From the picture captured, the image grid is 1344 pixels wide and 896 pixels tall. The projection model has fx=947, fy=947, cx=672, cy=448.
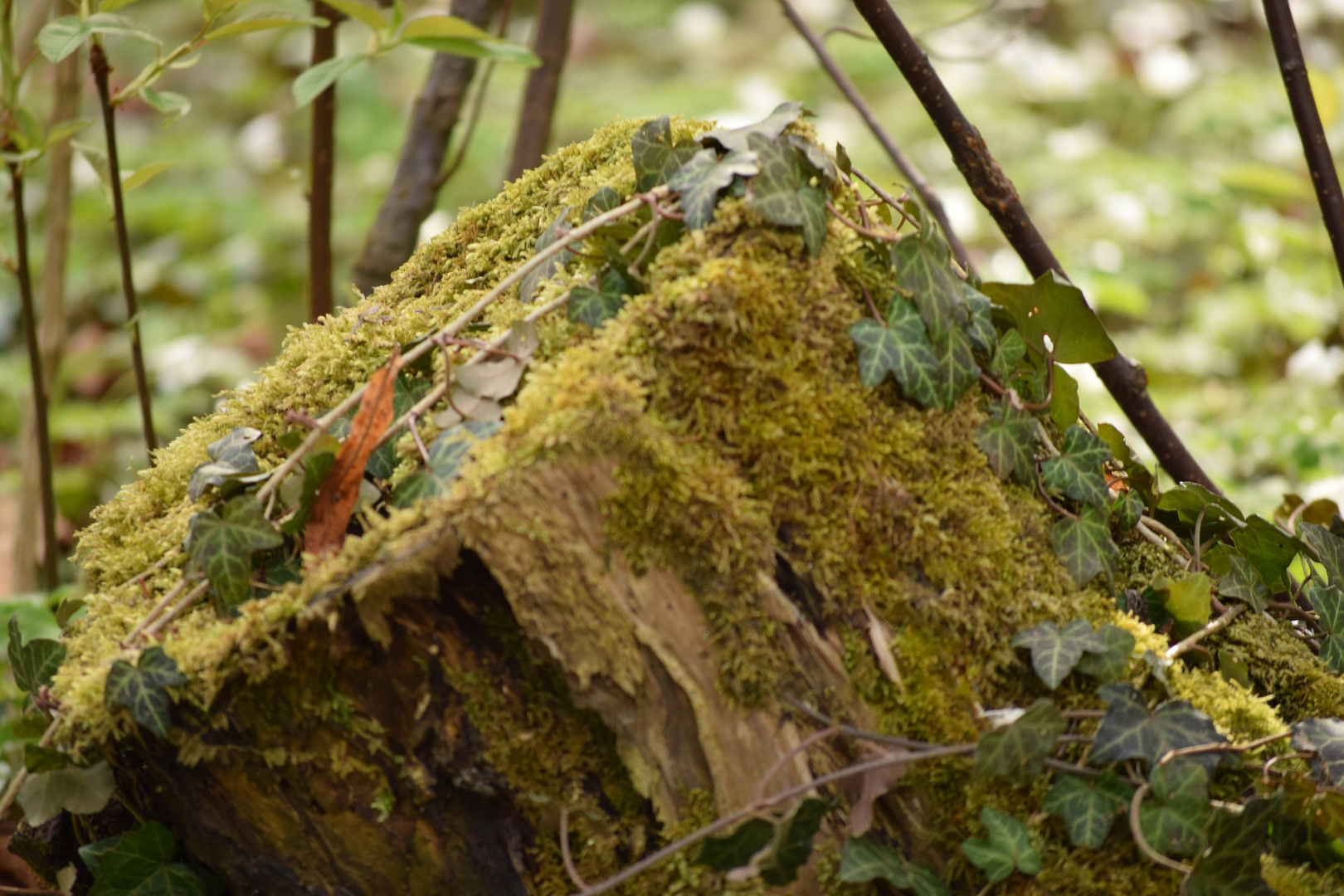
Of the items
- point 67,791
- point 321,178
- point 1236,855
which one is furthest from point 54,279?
point 1236,855

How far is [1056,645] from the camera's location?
116 centimetres

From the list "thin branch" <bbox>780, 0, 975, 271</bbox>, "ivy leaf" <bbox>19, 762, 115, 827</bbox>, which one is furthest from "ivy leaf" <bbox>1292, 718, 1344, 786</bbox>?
"ivy leaf" <bbox>19, 762, 115, 827</bbox>

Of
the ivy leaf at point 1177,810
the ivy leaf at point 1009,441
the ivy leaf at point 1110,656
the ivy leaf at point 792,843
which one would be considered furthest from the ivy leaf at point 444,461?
the ivy leaf at point 1177,810

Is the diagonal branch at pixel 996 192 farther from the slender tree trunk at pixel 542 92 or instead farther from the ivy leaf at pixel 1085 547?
the slender tree trunk at pixel 542 92

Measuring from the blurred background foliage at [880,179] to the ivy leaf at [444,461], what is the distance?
3.12 m

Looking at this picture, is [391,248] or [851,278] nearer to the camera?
[851,278]

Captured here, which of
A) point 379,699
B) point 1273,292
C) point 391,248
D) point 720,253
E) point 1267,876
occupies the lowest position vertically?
point 1267,876

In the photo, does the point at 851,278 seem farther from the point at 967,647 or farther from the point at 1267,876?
the point at 1267,876

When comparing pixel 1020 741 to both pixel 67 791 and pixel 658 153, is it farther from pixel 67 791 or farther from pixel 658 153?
pixel 67 791

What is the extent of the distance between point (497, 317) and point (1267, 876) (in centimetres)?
121

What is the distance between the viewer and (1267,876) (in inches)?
45.1

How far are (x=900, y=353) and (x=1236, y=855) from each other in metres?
0.69

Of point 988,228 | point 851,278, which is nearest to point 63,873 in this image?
point 851,278

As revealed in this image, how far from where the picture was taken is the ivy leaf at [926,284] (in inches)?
48.7
